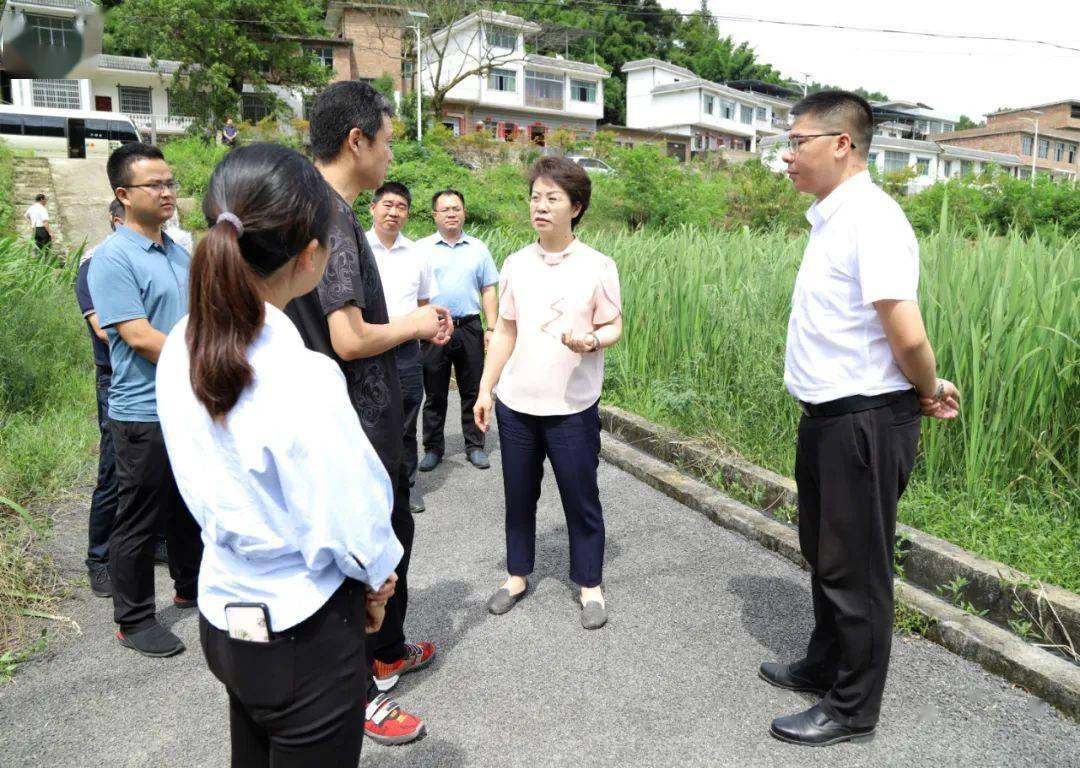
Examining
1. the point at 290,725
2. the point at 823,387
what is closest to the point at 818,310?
the point at 823,387

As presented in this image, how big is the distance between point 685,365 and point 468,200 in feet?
47.6

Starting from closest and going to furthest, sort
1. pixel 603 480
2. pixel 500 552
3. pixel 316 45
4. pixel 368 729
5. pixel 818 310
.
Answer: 1. pixel 818 310
2. pixel 368 729
3. pixel 500 552
4. pixel 603 480
5. pixel 316 45

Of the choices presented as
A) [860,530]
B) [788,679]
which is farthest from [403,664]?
[860,530]

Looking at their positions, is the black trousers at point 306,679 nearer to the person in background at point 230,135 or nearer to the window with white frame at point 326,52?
the person in background at point 230,135

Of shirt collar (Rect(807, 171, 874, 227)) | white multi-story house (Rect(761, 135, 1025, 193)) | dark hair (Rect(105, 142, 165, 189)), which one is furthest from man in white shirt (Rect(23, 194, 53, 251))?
white multi-story house (Rect(761, 135, 1025, 193))

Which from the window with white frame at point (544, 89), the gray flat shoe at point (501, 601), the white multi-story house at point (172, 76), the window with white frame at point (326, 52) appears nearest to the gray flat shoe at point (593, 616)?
the gray flat shoe at point (501, 601)

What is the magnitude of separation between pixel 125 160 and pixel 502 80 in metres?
45.2

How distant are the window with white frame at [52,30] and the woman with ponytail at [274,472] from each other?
922 mm

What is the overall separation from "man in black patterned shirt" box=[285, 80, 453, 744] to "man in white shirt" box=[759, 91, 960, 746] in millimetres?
1195

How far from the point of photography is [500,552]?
4.34 metres

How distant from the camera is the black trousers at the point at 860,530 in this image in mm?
2471

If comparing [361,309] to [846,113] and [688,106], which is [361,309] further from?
[688,106]

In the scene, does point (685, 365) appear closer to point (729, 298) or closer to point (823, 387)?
point (729, 298)

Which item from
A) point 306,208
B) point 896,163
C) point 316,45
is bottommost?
point 306,208
